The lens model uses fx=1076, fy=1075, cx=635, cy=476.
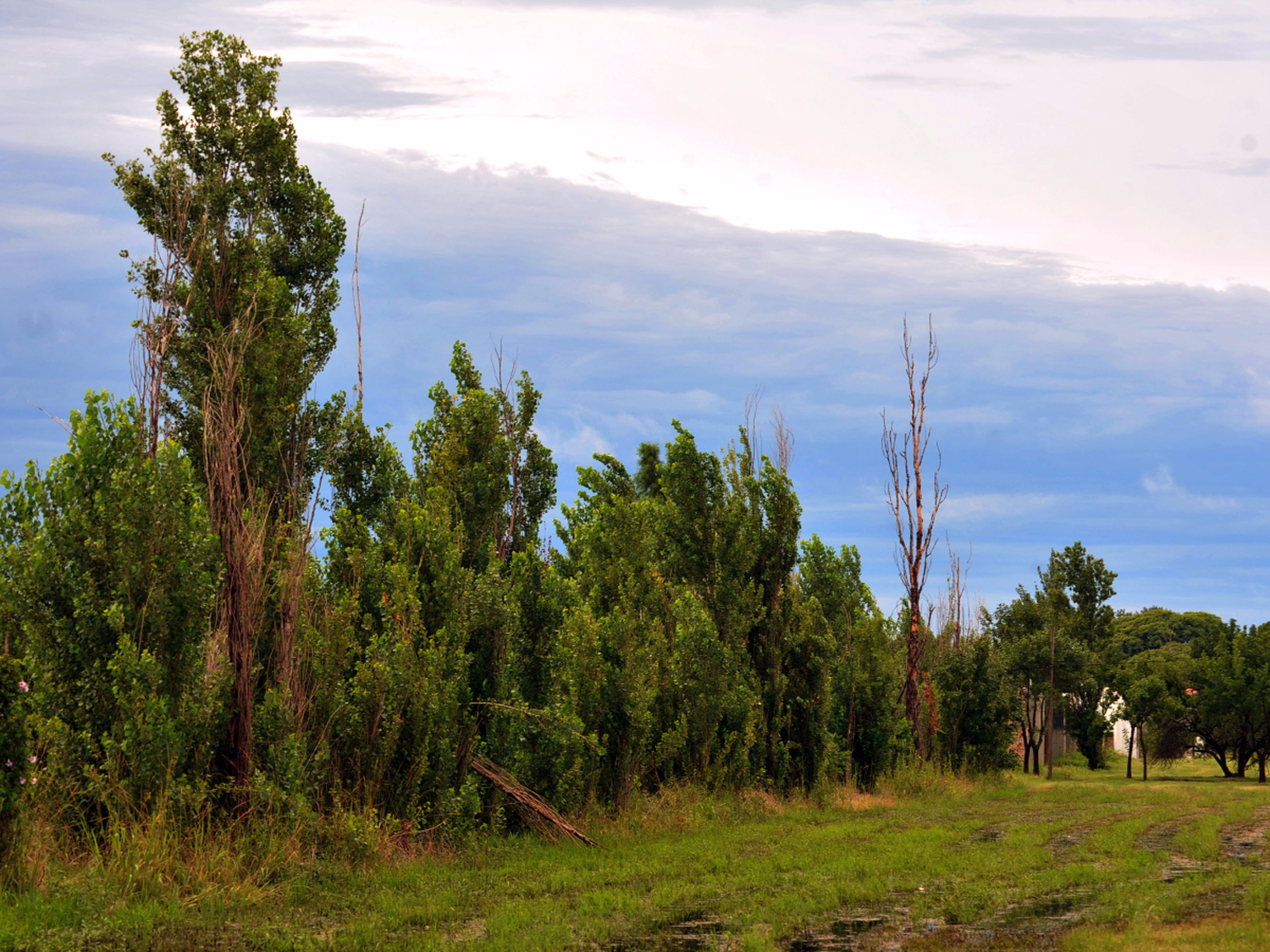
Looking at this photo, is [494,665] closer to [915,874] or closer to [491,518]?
[491,518]

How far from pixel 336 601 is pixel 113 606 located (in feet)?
12.8

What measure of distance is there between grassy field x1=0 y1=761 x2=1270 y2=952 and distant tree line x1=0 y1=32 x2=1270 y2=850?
3.30 ft

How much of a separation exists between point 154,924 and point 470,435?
9.64 metres

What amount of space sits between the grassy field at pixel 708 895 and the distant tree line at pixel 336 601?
100 cm

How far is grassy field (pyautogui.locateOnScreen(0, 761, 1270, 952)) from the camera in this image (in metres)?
9.12

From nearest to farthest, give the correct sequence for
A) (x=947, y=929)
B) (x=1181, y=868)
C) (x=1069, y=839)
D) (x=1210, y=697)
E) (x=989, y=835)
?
1. (x=947, y=929)
2. (x=1181, y=868)
3. (x=1069, y=839)
4. (x=989, y=835)
5. (x=1210, y=697)

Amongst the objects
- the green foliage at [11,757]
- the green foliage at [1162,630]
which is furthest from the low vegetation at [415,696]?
the green foliage at [1162,630]

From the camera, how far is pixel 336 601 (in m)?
14.6

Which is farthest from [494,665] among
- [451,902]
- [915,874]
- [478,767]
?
[915,874]

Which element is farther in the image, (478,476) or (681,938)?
(478,476)

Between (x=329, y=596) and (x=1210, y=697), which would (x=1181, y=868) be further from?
(x=1210, y=697)

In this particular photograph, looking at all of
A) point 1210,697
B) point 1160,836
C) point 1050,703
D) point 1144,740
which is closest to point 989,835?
point 1160,836

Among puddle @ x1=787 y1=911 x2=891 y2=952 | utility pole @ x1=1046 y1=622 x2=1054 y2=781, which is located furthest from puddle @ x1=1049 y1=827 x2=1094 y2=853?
utility pole @ x1=1046 y1=622 x2=1054 y2=781

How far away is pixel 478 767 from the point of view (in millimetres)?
14859
